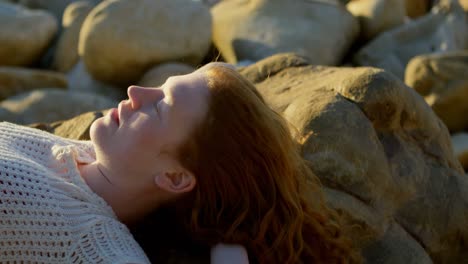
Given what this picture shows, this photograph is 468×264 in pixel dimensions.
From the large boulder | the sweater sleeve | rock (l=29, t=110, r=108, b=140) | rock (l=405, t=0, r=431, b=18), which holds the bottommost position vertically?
rock (l=405, t=0, r=431, b=18)

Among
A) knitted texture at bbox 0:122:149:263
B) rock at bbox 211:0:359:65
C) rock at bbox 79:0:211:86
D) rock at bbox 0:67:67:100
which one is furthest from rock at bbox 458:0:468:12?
knitted texture at bbox 0:122:149:263

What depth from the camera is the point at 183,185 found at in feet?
7.41

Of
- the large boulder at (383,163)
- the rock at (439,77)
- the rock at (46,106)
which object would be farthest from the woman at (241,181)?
the rock at (439,77)

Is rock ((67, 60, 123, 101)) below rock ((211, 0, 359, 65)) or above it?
below

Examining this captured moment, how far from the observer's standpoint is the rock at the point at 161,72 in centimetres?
562

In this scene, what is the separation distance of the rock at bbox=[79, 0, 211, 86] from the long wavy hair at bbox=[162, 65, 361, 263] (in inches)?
140

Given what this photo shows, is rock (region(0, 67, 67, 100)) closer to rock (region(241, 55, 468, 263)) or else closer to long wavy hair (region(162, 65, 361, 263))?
rock (region(241, 55, 468, 263))

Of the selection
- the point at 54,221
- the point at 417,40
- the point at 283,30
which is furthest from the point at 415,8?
the point at 54,221

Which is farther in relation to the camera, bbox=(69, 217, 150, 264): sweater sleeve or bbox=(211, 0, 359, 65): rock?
bbox=(211, 0, 359, 65): rock

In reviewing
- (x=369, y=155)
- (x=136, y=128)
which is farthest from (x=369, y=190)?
(x=136, y=128)

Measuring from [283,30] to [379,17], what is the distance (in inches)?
41.8

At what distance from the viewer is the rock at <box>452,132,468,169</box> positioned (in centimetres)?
548

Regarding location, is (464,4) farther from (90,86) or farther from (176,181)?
(176,181)

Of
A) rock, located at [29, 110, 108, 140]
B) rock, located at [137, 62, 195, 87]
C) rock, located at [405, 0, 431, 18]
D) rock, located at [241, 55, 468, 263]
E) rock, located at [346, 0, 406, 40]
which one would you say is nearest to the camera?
rock, located at [241, 55, 468, 263]
